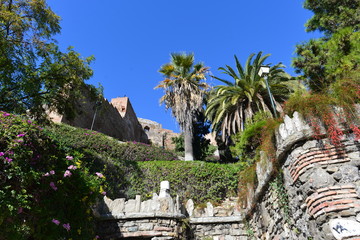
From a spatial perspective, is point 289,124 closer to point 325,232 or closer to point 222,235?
point 325,232

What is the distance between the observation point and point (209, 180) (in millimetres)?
9781

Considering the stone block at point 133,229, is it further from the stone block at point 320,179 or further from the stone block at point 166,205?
the stone block at point 320,179

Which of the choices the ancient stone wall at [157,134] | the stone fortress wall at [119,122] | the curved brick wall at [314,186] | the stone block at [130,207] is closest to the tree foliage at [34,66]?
the stone fortress wall at [119,122]

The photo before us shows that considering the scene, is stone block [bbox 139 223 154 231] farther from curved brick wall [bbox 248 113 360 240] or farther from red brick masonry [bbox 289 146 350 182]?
red brick masonry [bbox 289 146 350 182]

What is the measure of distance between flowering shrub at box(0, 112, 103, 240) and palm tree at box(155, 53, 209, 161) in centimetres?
809

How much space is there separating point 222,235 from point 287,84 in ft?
26.3

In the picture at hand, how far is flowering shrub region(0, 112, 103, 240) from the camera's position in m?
3.76

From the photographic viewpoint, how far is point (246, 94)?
38.3 ft

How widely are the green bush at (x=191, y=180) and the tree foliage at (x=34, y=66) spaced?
3.62m

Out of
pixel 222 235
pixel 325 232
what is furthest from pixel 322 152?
pixel 222 235

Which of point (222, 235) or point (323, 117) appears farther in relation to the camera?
point (222, 235)

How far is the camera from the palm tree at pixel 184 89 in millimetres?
13789

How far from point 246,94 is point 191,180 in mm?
4574

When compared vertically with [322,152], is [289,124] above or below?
above
